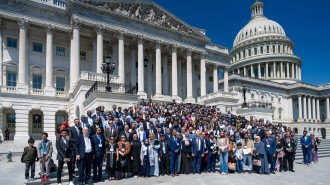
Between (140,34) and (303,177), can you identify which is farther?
(140,34)

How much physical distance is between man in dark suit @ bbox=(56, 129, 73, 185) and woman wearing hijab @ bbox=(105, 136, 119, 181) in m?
1.56

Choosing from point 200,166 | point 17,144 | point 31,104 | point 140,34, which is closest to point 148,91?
point 140,34

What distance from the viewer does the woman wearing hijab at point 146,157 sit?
1148cm

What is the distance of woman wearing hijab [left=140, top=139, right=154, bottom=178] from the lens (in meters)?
11.5

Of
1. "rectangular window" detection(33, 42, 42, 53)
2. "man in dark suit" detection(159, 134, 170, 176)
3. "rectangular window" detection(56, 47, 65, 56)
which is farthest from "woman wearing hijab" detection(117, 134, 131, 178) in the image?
"rectangular window" detection(33, 42, 42, 53)

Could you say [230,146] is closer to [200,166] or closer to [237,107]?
[200,166]

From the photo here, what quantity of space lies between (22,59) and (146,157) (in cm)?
2371

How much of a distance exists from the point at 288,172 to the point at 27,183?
1298 cm

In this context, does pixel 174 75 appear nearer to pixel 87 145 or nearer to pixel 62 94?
pixel 62 94

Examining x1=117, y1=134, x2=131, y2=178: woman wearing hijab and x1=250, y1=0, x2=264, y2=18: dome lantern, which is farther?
x1=250, y1=0, x2=264, y2=18: dome lantern

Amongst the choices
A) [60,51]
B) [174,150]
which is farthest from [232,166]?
[60,51]

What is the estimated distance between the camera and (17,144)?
82.0 ft

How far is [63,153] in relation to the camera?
31.7 ft

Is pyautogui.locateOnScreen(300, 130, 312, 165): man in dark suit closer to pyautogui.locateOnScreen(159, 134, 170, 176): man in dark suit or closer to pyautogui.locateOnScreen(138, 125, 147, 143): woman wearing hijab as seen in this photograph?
pyautogui.locateOnScreen(159, 134, 170, 176): man in dark suit
